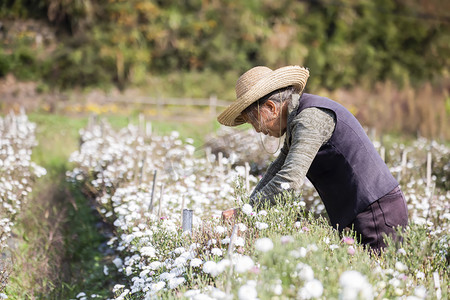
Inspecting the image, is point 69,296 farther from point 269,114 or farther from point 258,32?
point 258,32

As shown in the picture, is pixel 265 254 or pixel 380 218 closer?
pixel 265 254

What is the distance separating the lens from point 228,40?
19.6m

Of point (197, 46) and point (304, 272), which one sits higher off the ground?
point (197, 46)

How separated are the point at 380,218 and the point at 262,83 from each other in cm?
93

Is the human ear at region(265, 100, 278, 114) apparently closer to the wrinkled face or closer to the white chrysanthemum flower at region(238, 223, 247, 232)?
the wrinkled face

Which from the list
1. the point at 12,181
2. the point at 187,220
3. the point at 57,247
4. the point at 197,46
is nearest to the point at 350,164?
the point at 187,220

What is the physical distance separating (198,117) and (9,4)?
32.2 feet

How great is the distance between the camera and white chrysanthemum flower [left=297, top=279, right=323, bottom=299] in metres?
1.46

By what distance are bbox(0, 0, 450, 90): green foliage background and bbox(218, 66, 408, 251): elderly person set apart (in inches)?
629

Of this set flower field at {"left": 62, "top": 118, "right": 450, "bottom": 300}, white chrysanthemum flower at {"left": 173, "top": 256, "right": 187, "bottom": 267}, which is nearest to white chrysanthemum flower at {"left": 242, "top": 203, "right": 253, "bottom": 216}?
flower field at {"left": 62, "top": 118, "right": 450, "bottom": 300}

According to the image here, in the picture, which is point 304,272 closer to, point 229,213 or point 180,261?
point 180,261

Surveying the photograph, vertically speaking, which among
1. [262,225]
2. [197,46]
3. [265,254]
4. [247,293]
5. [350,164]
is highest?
[197,46]

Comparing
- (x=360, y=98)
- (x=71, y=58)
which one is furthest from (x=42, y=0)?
(x=360, y=98)

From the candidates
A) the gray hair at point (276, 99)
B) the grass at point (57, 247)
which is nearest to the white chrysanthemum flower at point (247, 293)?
the gray hair at point (276, 99)
